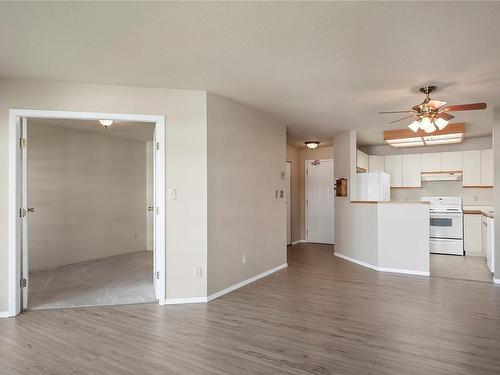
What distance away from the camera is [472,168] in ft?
22.0

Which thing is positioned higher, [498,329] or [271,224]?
[271,224]

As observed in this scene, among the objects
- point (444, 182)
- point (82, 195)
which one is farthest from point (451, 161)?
point (82, 195)

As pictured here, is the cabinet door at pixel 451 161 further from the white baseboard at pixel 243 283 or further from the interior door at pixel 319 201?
the white baseboard at pixel 243 283

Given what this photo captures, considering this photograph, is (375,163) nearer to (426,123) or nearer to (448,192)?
(448,192)

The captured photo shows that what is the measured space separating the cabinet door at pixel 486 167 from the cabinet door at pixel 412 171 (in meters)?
1.15

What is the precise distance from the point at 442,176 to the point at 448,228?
118 centimetres

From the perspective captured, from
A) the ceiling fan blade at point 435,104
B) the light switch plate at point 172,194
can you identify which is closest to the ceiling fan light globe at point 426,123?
the ceiling fan blade at point 435,104

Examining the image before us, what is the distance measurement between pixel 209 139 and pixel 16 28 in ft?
6.72

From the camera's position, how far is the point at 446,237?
21.8 ft

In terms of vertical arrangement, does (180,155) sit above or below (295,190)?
above

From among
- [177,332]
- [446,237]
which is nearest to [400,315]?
[177,332]

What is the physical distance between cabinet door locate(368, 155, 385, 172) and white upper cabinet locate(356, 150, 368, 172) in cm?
26

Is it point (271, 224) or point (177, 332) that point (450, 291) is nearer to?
point (271, 224)

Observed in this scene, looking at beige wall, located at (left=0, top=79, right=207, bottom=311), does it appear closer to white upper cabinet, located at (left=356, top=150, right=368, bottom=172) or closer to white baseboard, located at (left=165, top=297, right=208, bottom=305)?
white baseboard, located at (left=165, top=297, right=208, bottom=305)
